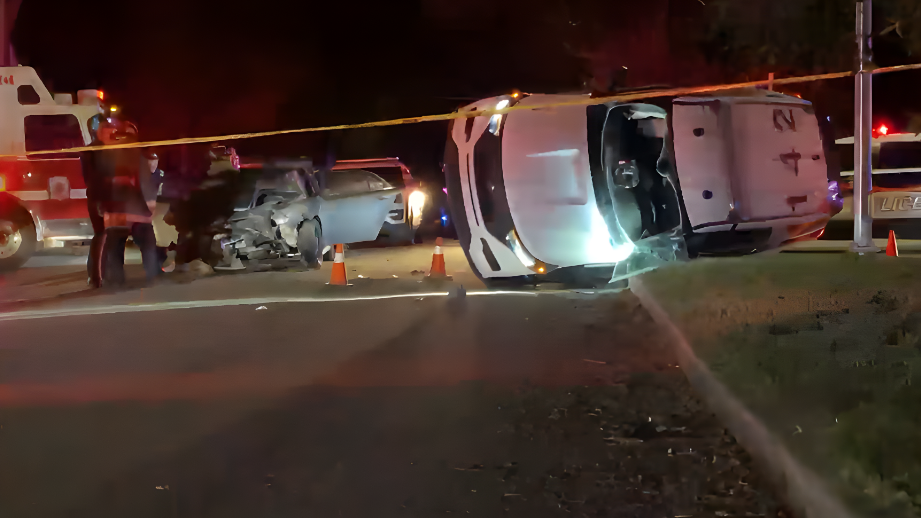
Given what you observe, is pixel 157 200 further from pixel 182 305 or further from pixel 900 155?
pixel 900 155

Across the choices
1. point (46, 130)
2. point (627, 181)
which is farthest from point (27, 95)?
point (627, 181)

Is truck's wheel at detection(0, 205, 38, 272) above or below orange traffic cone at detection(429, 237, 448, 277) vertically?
above

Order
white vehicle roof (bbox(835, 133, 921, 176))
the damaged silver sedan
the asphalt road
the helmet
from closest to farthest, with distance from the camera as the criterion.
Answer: the asphalt road → the helmet → the damaged silver sedan → white vehicle roof (bbox(835, 133, 921, 176))

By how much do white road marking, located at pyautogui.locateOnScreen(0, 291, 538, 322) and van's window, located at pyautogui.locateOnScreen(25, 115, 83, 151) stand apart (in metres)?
5.92

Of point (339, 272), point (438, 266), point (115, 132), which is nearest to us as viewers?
point (115, 132)

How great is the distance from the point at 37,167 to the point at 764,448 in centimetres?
1229

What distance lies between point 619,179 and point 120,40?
24023 millimetres

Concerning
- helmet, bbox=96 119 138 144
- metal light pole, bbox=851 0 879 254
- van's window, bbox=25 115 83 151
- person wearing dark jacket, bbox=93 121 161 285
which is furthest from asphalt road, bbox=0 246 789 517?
van's window, bbox=25 115 83 151

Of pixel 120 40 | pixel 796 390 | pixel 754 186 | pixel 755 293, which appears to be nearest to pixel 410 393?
pixel 796 390

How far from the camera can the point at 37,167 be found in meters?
13.5

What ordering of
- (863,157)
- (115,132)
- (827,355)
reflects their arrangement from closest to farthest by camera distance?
1. (827,355)
2. (115,132)
3. (863,157)

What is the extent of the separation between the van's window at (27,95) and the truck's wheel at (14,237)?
2.35 m

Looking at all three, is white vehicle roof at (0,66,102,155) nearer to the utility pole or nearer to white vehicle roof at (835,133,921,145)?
the utility pole

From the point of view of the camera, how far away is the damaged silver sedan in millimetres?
12727
